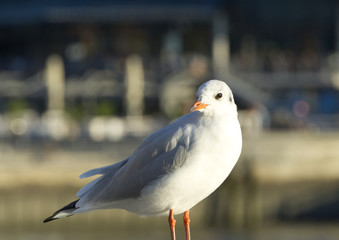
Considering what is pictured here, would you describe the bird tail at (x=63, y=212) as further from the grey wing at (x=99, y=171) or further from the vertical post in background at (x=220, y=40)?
the vertical post in background at (x=220, y=40)

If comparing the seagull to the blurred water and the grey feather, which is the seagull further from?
the blurred water

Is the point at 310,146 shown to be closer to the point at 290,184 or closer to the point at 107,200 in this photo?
the point at 290,184

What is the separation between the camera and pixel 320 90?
136ft

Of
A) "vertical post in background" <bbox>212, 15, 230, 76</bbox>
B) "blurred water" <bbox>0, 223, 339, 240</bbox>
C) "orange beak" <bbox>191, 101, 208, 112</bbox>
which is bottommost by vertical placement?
"blurred water" <bbox>0, 223, 339, 240</bbox>

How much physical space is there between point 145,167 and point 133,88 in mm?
33074

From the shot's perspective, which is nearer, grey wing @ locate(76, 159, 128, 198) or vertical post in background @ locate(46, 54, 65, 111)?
grey wing @ locate(76, 159, 128, 198)

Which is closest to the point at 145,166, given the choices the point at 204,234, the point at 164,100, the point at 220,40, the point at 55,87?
the point at 204,234

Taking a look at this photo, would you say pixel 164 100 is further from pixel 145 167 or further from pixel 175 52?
pixel 145 167

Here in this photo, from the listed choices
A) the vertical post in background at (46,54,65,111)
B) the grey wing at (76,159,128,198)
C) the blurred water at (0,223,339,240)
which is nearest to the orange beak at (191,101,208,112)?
the grey wing at (76,159,128,198)

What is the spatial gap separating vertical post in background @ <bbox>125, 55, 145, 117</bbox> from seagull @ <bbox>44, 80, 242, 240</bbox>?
3285 cm

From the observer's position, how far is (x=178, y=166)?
5.29m

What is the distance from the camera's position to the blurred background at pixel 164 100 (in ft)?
84.4

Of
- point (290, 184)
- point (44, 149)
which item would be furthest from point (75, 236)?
point (290, 184)

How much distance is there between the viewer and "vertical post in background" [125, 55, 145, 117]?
38469 mm
